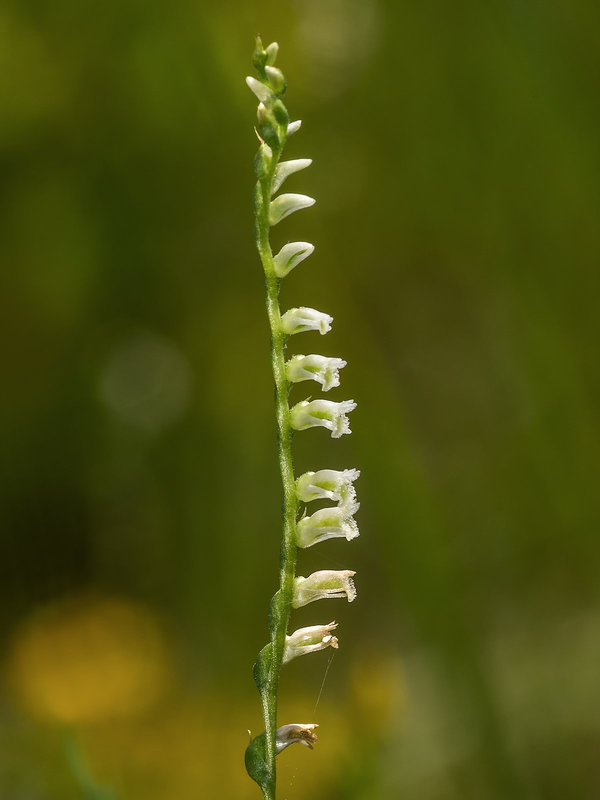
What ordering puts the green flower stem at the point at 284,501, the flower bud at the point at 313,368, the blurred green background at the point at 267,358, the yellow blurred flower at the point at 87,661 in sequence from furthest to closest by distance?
1. the blurred green background at the point at 267,358
2. the yellow blurred flower at the point at 87,661
3. the flower bud at the point at 313,368
4. the green flower stem at the point at 284,501

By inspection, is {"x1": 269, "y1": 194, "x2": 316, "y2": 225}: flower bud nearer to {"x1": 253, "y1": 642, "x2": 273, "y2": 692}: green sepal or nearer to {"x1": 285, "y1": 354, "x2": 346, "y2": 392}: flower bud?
{"x1": 285, "y1": 354, "x2": 346, "y2": 392}: flower bud

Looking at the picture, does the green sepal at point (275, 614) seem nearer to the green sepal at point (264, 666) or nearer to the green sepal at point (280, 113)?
the green sepal at point (264, 666)

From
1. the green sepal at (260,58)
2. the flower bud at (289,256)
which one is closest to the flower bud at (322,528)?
the flower bud at (289,256)

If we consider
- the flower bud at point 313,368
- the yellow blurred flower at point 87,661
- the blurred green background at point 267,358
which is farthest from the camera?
the blurred green background at point 267,358

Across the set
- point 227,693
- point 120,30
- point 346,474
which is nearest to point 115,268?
point 120,30

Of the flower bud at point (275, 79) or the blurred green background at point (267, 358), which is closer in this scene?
the flower bud at point (275, 79)

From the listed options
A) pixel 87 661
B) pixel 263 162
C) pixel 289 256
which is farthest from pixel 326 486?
pixel 87 661

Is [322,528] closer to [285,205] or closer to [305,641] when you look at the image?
[305,641]
